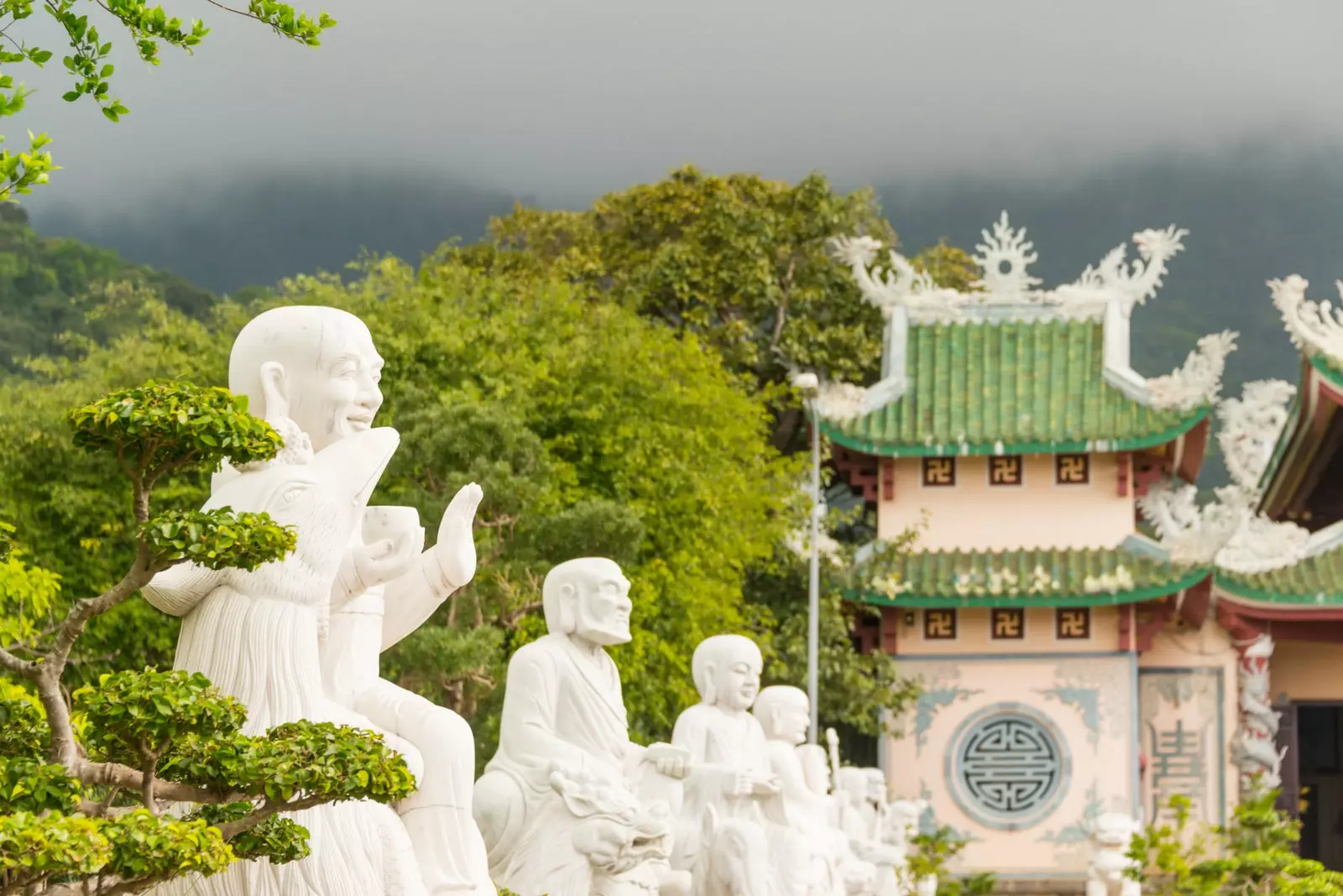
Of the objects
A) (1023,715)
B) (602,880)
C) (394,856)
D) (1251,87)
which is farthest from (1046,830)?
(1251,87)

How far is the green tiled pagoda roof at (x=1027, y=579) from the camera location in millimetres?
21656

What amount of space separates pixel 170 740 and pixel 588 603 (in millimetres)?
3026

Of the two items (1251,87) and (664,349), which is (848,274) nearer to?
(664,349)

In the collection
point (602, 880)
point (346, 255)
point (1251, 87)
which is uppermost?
point (1251, 87)

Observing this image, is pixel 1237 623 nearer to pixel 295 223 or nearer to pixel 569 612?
pixel 569 612

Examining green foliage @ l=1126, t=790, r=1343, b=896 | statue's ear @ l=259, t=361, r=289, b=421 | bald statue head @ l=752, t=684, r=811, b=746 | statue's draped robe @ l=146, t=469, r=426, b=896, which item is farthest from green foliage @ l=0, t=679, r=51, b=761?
green foliage @ l=1126, t=790, r=1343, b=896

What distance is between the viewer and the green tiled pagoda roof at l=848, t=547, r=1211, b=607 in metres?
21.7

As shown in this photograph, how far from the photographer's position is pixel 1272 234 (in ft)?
161

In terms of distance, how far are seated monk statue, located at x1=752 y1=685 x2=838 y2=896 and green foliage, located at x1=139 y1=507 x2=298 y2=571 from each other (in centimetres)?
507

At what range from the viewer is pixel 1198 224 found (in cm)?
4878

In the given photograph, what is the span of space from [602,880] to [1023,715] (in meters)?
16.4

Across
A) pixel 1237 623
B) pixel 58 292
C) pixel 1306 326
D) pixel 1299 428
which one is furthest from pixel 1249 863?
pixel 58 292

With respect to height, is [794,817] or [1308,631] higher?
[1308,631]

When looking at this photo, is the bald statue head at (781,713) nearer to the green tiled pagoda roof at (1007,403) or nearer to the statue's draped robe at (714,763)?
the statue's draped robe at (714,763)
